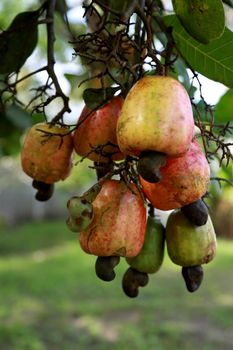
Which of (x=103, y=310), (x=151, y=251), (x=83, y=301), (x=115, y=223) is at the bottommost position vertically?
(x=83, y=301)

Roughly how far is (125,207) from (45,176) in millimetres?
218

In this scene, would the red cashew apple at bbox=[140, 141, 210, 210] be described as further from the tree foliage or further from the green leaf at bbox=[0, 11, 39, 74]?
the green leaf at bbox=[0, 11, 39, 74]

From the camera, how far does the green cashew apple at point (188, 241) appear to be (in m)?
0.85

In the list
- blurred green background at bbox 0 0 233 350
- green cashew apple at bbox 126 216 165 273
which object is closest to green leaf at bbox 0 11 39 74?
blurred green background at bbox 0 0 233 350

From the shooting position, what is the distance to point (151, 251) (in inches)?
35.2

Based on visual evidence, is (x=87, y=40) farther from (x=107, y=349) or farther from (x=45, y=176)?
(x=107, y=349)

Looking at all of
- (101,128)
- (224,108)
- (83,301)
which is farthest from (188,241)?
(83,301)

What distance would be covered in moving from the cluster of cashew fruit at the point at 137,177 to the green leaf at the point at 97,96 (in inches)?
0.5

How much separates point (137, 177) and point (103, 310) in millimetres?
4717

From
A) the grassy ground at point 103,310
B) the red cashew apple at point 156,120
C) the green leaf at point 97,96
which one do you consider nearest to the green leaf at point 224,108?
the green leaf at point 97,96

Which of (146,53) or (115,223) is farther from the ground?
(146,53)

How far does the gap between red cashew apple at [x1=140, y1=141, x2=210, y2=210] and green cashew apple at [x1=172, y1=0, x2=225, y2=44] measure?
6.7 inches

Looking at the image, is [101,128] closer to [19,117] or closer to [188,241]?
[188,241]

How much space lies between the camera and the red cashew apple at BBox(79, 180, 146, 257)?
75cm
